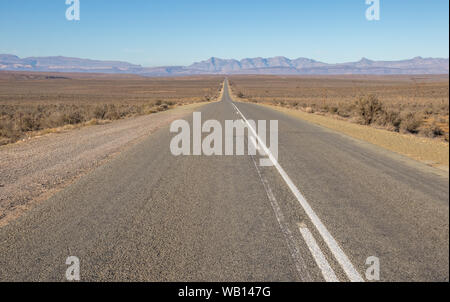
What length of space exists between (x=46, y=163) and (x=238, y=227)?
246 inches

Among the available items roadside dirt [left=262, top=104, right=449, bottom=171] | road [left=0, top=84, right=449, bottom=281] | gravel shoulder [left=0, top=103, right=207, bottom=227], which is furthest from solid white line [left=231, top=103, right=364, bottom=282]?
gravel shoulder [left=0, top=103, right=207, bottom=227]

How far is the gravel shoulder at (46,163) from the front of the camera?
5.73 metres

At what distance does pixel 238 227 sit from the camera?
4.44 metres

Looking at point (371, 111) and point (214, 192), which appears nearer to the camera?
point (214, 192)

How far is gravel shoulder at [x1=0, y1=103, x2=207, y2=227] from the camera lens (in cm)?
573

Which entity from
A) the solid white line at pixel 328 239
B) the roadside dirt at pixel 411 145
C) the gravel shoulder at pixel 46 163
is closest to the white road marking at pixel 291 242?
the solid white line at pixel 328 239

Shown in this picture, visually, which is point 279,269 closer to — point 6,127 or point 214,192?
point 214,192

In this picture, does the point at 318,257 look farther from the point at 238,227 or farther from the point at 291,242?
the point at 238,227

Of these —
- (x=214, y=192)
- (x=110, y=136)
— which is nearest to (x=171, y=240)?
(x=214, y=192)

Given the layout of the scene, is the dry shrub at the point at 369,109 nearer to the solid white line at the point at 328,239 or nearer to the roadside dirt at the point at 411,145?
the roadside dirt at the point at 411,145

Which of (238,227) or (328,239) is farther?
(238,227)

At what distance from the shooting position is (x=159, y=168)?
25.9ft

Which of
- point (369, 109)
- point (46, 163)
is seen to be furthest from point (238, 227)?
point (369, 109)
